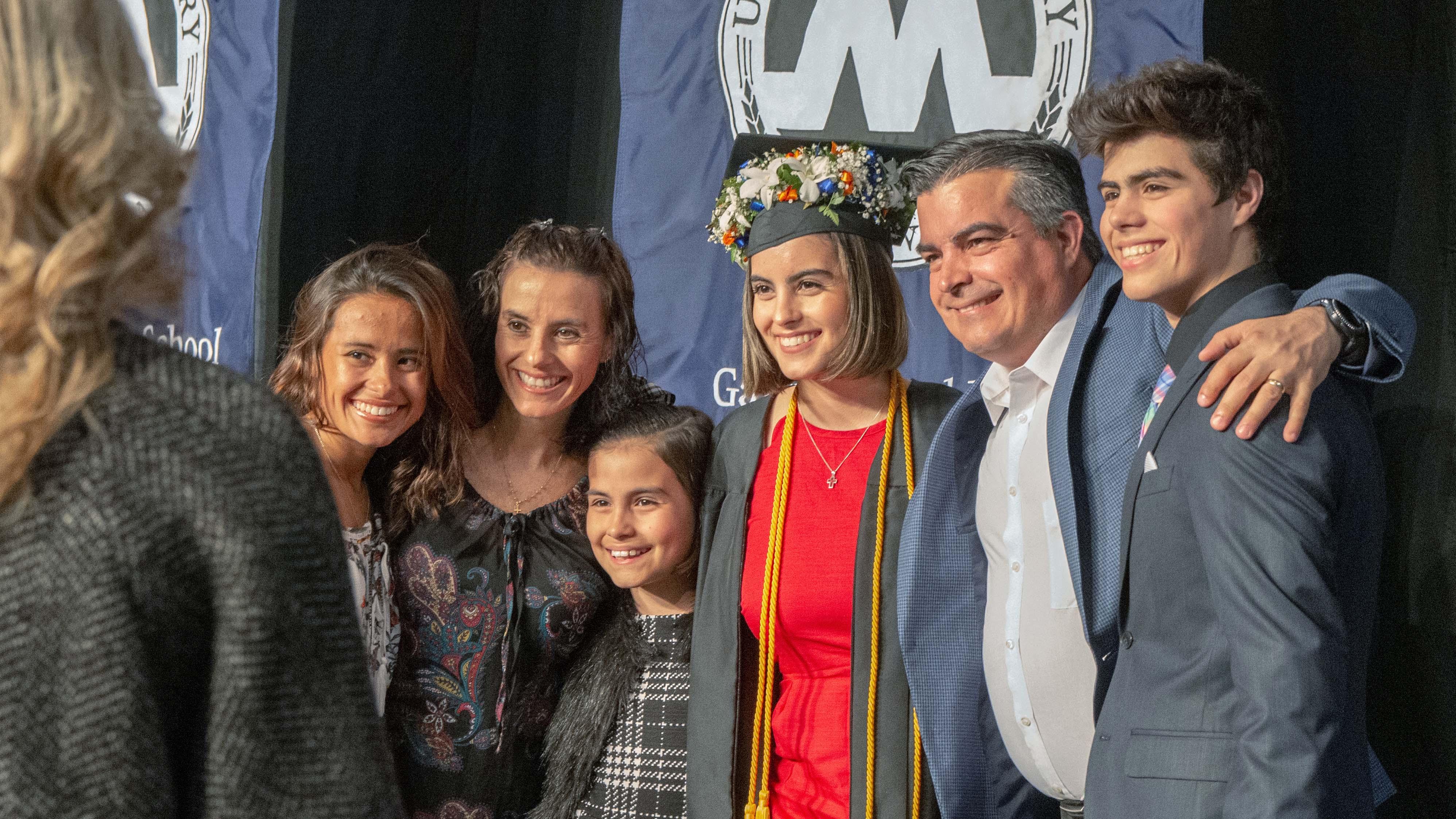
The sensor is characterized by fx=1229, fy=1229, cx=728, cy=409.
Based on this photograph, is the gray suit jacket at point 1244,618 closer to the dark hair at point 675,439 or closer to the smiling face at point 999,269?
the smiling face at point 999,269

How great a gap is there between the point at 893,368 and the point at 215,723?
2086 millimetres

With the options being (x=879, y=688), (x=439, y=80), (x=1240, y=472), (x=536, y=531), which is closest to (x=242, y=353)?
(x=439, y=80)

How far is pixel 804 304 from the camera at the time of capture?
275 cm

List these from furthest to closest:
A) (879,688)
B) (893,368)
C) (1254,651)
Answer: (893,368) → (879,688) → (1254,651)

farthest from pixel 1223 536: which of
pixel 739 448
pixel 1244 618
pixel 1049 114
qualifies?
pixel 1049 114

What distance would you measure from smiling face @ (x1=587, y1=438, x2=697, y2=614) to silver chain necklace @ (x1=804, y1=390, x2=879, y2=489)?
316mm

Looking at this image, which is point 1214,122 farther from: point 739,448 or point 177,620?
point 177,620

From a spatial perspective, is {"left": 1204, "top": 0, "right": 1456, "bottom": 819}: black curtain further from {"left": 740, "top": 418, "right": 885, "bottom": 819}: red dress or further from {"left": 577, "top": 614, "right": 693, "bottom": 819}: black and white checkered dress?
{"left": 577, "top": 614, "right": 693, "bottom": 819}: black and white checkered dress

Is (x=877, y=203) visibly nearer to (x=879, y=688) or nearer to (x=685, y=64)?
(x=879, y=688)

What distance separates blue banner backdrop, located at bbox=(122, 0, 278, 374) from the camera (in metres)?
4.36

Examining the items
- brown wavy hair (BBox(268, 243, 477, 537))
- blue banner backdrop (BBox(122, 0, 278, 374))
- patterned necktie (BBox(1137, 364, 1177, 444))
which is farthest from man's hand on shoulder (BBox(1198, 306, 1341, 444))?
blue banner backdrop (BBox(122, 0, 278, 374))

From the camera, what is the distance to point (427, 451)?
2.88m

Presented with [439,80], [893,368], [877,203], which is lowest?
[893,368]

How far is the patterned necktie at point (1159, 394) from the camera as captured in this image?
1.95m
